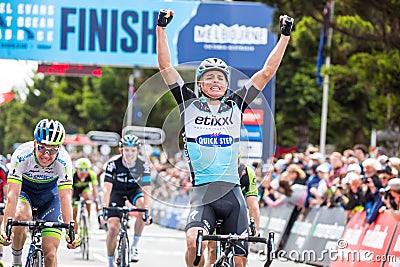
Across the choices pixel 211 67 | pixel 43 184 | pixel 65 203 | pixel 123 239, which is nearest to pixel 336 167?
pixel 123 239

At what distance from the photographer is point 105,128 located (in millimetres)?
82625

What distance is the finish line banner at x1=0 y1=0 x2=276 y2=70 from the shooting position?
25859 millimetres

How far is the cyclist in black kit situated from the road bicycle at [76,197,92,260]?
3208mm

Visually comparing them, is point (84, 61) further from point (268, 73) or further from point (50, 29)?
point (268, 73)

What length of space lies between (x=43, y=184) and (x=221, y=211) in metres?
2.17

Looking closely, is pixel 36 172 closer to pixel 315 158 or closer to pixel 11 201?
pixel 11 201

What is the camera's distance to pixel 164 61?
28.5 feet

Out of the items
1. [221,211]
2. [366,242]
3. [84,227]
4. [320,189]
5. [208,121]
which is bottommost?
[84,227]

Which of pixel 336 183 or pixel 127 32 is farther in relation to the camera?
pixel 127 32

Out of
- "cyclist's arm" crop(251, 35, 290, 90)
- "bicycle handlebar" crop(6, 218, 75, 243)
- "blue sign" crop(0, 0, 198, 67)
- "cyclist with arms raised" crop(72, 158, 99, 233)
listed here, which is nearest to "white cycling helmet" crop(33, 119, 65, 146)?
"bicycle handlebar" crop(6, 218, 75, 243)

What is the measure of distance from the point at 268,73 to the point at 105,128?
244 ft

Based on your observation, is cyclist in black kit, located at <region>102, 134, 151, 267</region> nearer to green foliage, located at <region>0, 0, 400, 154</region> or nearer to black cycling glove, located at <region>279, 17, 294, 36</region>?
green foliage, located at <region>0, 0, 400, 154</region>

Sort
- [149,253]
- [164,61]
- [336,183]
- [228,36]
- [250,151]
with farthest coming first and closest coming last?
[228,36] → [149,253] → [336,183] → [250,151] → [164,61]

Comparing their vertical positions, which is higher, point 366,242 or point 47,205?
point 47,205
